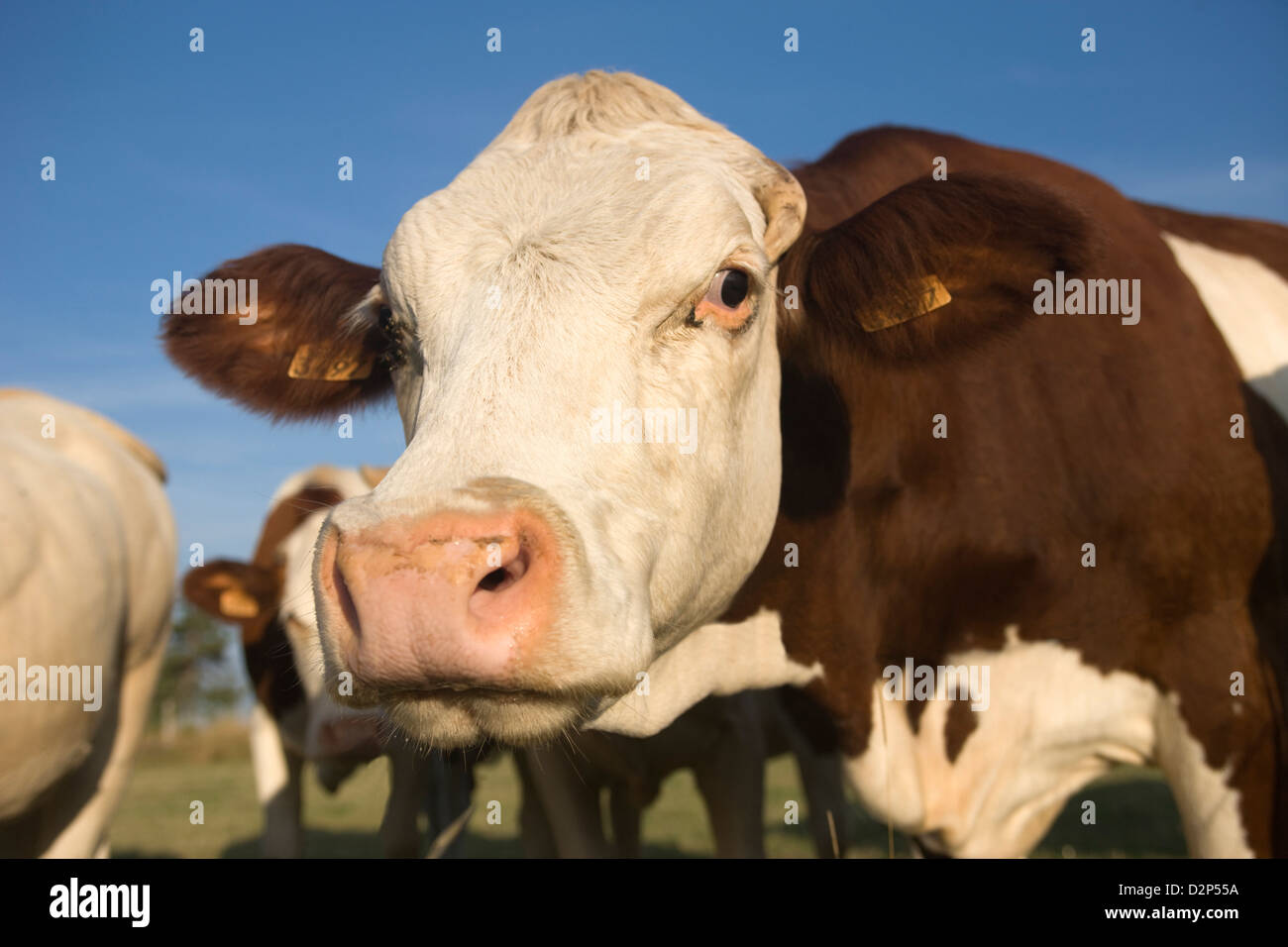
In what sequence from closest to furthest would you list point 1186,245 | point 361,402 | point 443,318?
point 443,318, point 361,402, point 1186,245

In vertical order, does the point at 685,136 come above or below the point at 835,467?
above

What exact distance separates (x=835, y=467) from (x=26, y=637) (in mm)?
3322

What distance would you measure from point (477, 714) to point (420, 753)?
12.1ft

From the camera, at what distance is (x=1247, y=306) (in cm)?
420

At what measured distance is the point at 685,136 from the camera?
328cm

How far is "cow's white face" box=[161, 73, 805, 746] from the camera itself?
2068mm

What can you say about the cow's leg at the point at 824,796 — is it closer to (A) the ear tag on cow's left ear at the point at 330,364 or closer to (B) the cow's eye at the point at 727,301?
(B) the cow's eye at the point at 727,301

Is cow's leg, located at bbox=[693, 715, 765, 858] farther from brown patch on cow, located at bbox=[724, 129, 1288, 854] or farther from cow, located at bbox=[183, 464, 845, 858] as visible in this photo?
brown patch on cow, located at bbox=[724, 129, 1288, 854]

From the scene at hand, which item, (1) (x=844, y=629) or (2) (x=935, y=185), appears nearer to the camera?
(2) (x=935, y=185)

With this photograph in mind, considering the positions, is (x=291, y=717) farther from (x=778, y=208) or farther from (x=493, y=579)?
(x=493, y=579)

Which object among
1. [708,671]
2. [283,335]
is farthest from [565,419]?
[283,335]
